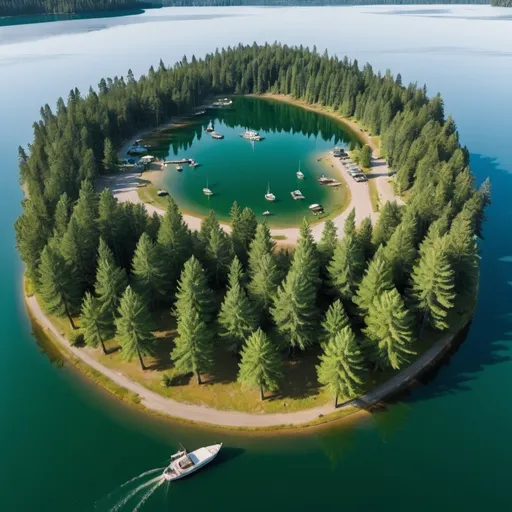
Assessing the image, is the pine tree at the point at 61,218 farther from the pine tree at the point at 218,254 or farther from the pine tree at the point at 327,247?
the pine tree at the point at 327,247

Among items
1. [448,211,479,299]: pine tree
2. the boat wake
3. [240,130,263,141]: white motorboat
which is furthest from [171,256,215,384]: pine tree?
[240,130,263,141]: white motorboat

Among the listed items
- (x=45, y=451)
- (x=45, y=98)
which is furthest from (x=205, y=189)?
(x=45, y=98)

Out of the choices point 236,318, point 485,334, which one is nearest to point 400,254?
point 485,334

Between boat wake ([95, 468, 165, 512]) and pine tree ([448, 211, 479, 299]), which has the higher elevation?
pine tree ([448, 211, 479, 299])

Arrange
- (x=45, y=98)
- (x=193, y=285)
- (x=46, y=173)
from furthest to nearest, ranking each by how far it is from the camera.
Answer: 1. (x=45, y=98)
2. (x=46, y=173)
3. (x=193, y=285)

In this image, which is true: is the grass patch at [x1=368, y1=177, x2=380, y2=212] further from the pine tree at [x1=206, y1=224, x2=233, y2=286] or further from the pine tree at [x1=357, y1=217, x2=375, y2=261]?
the pine tree at [x1=206, y1=224, x2=233, y2=286]

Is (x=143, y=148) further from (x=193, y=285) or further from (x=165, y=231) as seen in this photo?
(x=193, y=285)
